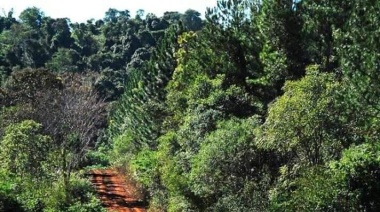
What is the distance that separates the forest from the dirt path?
4.13 feet

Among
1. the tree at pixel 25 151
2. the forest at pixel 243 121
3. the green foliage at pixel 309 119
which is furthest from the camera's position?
the tree at pixel 25 151

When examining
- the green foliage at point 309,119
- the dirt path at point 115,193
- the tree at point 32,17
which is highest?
the tree at point 32,17

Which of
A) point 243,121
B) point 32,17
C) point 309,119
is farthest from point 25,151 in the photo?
point 32,17

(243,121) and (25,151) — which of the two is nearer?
(243,121)

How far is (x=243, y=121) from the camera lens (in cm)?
1867

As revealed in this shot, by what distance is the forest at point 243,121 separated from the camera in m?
13.7

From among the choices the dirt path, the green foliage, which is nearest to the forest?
the green foliage

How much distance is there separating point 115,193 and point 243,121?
58.9 feet

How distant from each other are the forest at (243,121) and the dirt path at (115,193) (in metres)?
1.26

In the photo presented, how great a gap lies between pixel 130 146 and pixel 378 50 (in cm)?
3179

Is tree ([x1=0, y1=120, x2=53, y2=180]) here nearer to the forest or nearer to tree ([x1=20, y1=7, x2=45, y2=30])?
the forest

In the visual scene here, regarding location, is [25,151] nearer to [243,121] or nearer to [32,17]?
[243,121]

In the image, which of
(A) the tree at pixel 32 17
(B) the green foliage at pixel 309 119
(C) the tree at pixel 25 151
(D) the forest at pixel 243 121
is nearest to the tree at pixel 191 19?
(A) the tree at pixel 32 17

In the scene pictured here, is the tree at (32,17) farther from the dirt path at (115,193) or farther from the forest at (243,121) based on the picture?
the forest at (243,121)
